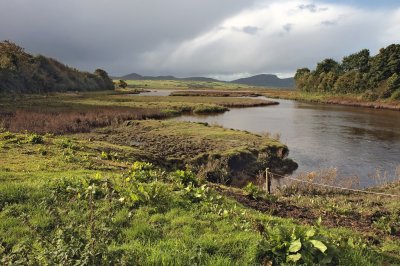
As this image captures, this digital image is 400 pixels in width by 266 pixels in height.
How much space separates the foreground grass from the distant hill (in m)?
72.7

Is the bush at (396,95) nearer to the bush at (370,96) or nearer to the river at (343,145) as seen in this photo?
the bush at (370,96)

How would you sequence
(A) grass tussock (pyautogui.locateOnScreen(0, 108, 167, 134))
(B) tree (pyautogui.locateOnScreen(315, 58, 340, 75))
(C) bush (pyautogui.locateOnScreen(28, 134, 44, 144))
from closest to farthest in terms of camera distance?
1. (C) bush (pyautogui.locateOnScreen(28, 134, 44, 144))
2. (A) grass tussock (pyautogui.locateOnScreen(0, 108, 167, 134))
3. (B) tree (pyautogui.locateOnScreen(315, 58, 340, 75))

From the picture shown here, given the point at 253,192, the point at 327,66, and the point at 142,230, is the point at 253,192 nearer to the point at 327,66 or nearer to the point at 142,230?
the point at 142,230

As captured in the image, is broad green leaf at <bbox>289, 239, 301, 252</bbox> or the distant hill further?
the distant hill

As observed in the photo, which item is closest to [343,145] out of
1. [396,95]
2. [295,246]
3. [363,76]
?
[295,246]

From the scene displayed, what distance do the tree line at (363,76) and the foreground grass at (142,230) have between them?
91.0 meters

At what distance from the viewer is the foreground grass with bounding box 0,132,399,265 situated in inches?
282

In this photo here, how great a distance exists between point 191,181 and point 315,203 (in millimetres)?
5284

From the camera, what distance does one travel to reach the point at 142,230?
28.8ft

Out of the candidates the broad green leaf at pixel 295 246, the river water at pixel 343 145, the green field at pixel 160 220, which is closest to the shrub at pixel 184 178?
the green field at pixel 160 220

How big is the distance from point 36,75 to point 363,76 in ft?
295

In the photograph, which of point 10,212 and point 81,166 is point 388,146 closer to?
point 81,166

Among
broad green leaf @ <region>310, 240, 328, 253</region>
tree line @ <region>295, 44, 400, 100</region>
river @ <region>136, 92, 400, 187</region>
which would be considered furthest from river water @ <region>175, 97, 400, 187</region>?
tree line @ <region>295, 44, 400, 100</region>

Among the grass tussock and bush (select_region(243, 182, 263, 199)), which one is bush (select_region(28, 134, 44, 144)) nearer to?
the grass tussock
